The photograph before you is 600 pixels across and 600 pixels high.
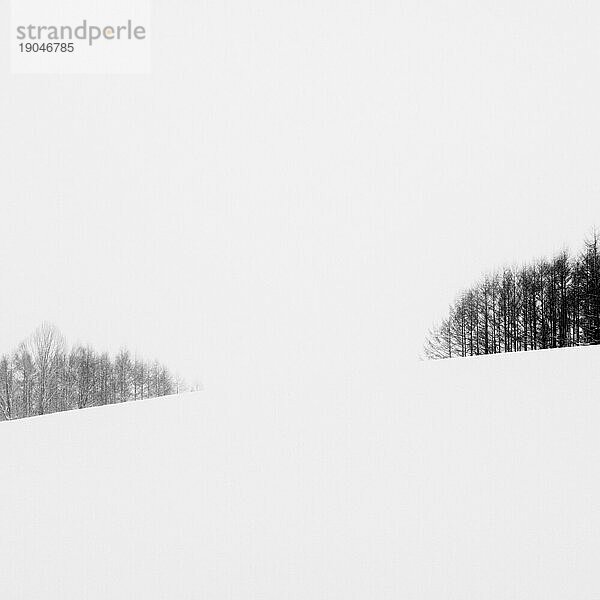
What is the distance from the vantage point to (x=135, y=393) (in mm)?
43625

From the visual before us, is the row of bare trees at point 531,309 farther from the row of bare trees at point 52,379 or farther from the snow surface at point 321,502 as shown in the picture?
the row of bare trees at point 52,379

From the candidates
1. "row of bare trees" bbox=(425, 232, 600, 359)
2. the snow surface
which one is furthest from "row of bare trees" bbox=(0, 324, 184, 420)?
"row of bare trees" bbox=(425, 232, 600, 359)

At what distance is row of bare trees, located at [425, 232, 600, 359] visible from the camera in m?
31.4

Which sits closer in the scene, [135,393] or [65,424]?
[65,424]

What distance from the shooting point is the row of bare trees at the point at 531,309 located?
103ft

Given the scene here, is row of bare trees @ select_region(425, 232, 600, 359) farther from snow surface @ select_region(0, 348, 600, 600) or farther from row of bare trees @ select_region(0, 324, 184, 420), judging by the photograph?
row of bare trees @ select_region(0, 324, 184, 420)

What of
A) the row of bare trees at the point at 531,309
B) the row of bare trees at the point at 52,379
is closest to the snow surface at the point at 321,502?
the row of bare trees at the point at 531,309

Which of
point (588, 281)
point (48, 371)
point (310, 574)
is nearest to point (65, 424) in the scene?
point (310, 574)

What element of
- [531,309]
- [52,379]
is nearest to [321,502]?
[531,309]

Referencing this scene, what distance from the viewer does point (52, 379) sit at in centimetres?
3472

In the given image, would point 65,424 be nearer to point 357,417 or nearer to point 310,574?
point 357,417

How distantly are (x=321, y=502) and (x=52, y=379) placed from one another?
34.5 meters

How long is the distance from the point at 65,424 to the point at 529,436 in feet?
27.4

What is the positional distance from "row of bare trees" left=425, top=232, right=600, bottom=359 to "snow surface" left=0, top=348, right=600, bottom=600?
26.3 metres
